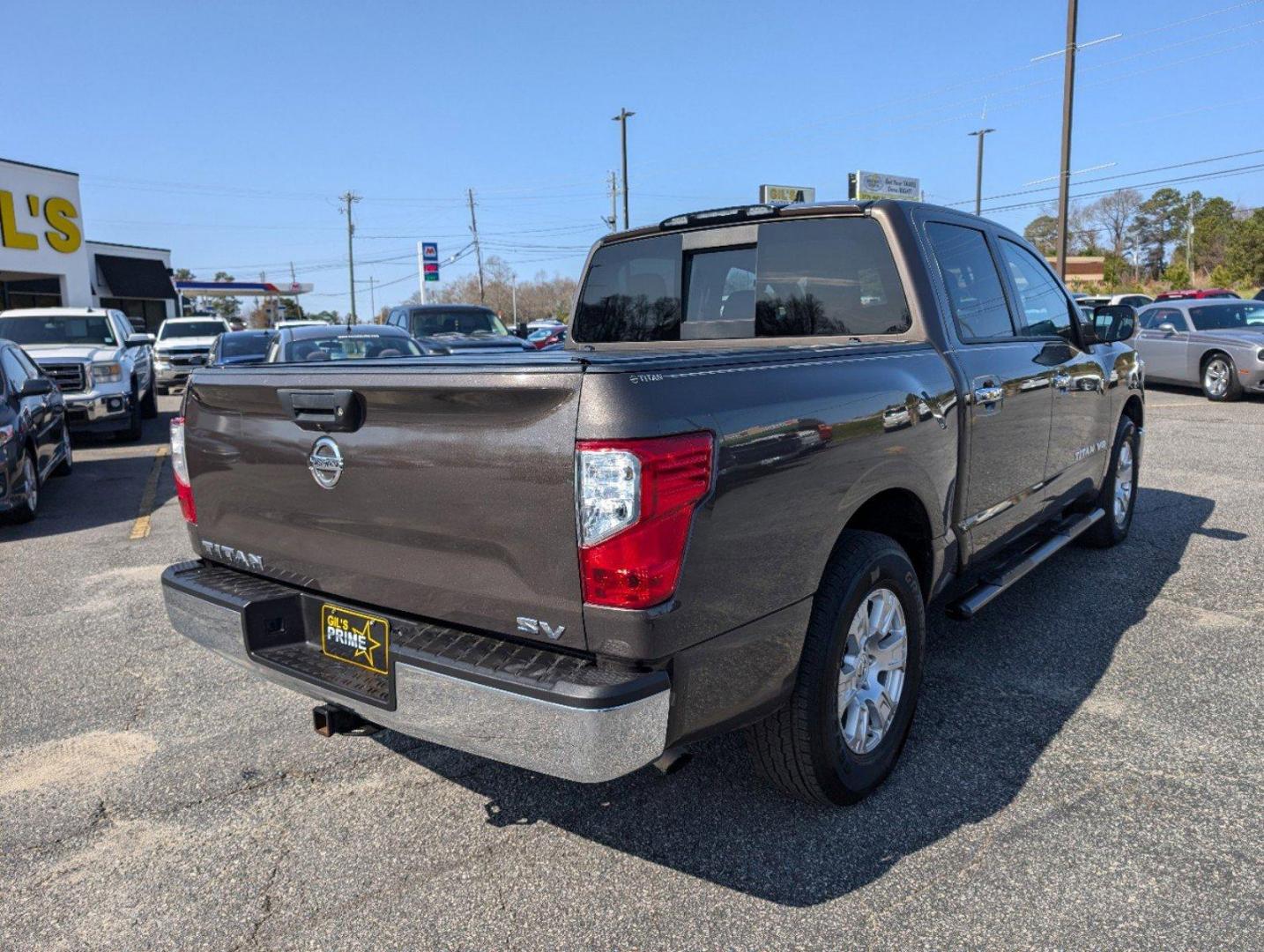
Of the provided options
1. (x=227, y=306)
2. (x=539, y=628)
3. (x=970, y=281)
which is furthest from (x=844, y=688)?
(x=227, y=306)

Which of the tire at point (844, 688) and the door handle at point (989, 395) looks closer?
the tire at point (844, 688)

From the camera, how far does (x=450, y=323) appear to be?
15.4 m

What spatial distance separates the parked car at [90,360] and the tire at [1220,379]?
1649cm

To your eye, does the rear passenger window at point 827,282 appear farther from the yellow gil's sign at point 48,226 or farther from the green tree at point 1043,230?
the green tree at point 1043,230

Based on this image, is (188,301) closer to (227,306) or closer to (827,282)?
(227,306)

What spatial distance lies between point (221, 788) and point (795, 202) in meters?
3.25

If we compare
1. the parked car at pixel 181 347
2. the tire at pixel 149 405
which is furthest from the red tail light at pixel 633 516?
the parked car at pixel 181 347

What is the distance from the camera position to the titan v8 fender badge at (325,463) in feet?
8.66

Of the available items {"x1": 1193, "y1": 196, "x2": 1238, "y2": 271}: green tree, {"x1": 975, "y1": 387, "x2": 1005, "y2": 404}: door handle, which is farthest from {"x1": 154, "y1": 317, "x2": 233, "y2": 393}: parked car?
{"x1": 1193, "y1": 196, "x2": 1238, "y2": 271}: green tree

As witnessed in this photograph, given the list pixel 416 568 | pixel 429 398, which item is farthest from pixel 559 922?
pixel 429 398

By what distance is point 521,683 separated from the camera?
218cm

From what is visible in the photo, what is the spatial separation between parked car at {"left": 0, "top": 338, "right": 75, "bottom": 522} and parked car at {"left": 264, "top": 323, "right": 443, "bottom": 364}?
2177 mm

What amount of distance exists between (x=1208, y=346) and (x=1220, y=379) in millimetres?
599

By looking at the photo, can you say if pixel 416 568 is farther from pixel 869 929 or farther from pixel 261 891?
pixel 869 929
